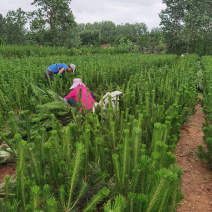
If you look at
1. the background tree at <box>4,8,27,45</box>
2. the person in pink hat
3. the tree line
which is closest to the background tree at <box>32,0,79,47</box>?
the tree line

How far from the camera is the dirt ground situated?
67.8 inches

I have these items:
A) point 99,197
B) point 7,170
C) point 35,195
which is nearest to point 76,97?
point 7,170

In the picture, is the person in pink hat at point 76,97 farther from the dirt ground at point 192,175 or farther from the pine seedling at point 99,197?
the pine seedling at point 99,197

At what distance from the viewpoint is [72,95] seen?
3918mm

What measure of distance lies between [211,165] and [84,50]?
15.6 metres

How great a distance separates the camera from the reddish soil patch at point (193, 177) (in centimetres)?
172

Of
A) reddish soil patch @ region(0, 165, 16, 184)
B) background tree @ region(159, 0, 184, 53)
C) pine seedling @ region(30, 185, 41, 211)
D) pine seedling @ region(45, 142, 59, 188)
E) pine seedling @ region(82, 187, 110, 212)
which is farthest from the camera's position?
background tree @ region(159, 0, 184, 53)

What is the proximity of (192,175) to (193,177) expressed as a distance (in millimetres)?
31

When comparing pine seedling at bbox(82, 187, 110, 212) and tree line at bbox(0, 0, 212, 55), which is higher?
tree line at bbox(0, 0, 212, 55)

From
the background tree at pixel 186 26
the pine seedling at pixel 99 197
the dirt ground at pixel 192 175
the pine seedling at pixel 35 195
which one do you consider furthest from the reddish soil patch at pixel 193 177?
the background tree at pixel 186 26

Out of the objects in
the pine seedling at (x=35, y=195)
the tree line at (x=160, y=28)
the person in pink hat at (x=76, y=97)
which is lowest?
the pine seedling at (x=35, y=195)

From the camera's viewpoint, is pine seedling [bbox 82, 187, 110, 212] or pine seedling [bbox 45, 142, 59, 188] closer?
pine seedling [bbox 82, 187, 110, 212]

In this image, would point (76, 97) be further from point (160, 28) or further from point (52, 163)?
point (160, 28)

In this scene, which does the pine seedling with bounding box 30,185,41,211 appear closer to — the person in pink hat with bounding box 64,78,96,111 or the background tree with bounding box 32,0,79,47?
the person in pink hat with bounding box 64,78,96,111
